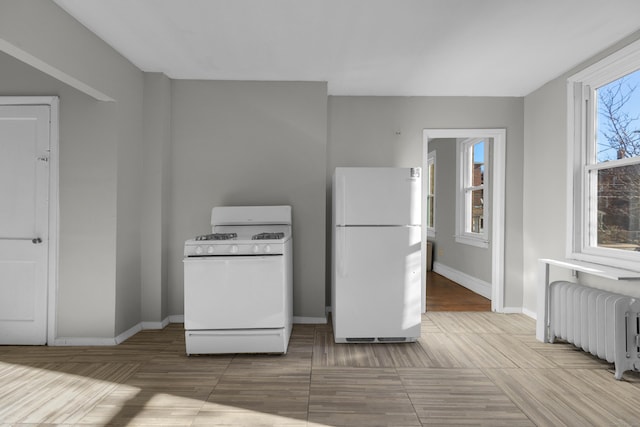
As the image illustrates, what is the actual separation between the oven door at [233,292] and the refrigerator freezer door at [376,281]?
59 centimetres

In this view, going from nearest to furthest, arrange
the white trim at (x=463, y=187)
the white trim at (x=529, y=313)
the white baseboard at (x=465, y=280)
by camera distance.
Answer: the white trim at (x=529, y=313) < the white baseboard at (x=465, y=280) < the white trim at (x=463, y=187)

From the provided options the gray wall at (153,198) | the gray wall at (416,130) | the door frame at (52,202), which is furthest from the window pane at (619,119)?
the door frame at (52,202)

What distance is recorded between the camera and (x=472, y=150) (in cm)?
598

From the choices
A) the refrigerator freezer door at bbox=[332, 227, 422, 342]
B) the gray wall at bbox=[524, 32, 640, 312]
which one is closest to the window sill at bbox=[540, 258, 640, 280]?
the gray wall at bbox=[524, 32, 640, 312]

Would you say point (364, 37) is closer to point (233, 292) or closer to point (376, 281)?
point (376, 281)

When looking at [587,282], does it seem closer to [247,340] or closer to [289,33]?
[247,340]

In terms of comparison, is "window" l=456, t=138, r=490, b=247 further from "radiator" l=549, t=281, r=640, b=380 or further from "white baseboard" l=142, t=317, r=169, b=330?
"white baseboard" l=142, t=317, r=169, b=330

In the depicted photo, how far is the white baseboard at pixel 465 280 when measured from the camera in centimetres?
530

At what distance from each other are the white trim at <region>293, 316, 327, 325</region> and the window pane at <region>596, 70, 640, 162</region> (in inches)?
114

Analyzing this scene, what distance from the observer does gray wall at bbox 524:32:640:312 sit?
3805 mm

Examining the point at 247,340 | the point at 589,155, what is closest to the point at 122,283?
the point at 247,340

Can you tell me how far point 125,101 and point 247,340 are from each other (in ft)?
7.54

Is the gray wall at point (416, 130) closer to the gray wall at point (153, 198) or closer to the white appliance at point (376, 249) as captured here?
the white appliance at point (376, 249)

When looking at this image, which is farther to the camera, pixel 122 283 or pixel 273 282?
pixel 122 283
